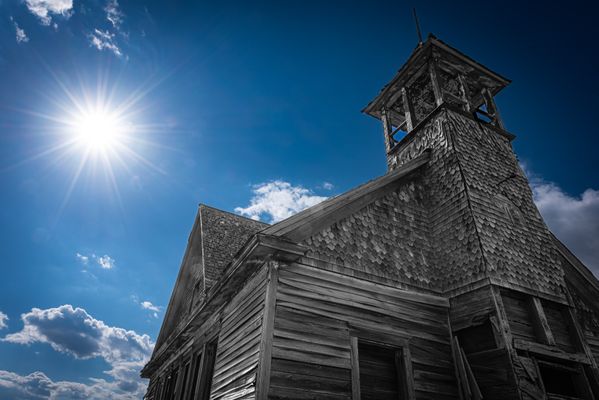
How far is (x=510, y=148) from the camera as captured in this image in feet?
36.2

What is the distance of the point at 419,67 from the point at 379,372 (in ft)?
31.6

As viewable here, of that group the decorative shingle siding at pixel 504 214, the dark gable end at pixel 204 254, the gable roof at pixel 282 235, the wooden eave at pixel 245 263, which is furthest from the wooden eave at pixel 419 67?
the wooden eave at pixel 245 263

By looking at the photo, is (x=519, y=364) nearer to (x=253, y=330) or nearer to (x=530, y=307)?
(x=530, y=307)

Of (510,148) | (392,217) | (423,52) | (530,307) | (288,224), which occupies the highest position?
(423,52)

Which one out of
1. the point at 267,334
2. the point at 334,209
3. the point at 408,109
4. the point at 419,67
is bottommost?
the point at 267,334

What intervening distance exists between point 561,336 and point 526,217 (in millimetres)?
2979

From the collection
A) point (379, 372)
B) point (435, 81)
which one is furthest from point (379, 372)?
point (435, 81)

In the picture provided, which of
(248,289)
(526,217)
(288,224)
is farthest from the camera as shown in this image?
(526,217)

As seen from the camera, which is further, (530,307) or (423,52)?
(423,52)

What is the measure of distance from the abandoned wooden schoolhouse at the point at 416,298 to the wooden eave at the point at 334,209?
3 centimetres

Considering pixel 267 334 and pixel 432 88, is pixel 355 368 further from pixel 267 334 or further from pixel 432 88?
pixel 432 88

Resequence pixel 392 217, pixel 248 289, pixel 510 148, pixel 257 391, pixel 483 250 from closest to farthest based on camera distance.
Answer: pixel 257 391 → pixel 248 289 → pixel 483 250 → pixel 392 217 → pixel 510 148

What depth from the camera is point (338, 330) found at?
641 centimetres

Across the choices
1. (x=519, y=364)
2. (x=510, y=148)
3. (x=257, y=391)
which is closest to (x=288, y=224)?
(x=257, y=391)
